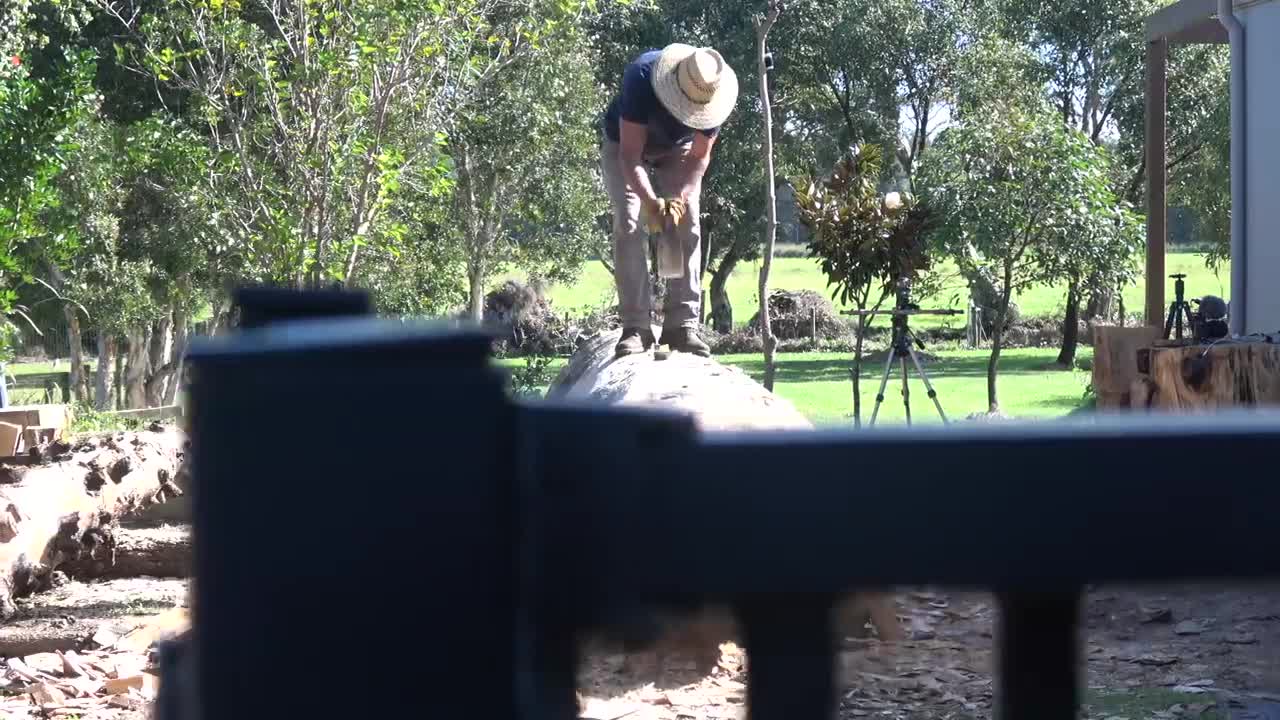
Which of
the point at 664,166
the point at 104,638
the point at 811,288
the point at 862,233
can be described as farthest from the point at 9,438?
the point at 811,288

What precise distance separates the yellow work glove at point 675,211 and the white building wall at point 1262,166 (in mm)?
5376

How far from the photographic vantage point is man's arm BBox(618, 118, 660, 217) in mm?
8953

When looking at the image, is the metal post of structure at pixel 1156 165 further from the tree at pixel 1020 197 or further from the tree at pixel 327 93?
the tree at pixel 327 93

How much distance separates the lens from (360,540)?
71 centimetres

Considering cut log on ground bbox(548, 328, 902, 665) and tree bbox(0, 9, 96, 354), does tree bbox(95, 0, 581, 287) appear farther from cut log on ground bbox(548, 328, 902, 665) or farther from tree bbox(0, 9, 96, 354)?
cut log on ground bbox(548, 328, 902, 665)

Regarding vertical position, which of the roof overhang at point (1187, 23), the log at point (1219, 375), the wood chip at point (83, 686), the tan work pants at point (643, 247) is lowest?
the wood chip at point (83, 686)

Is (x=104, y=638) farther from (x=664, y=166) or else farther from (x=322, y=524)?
(x=322, y=524)

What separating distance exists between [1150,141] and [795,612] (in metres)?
14.4

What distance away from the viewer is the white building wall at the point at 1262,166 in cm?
1187

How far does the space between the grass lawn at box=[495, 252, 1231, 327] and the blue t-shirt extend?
29.2m

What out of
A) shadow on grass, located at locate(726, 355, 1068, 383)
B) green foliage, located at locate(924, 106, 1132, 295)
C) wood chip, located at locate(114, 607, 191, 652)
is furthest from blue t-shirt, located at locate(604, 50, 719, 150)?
shadow on grass, located at locate(726, 355, 1068, 383)

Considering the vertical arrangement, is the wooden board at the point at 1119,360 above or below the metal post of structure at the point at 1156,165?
below

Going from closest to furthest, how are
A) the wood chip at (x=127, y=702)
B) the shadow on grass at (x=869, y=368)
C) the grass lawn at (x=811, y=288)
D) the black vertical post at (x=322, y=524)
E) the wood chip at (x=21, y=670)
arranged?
the black vertical post at (x=322, y=524) < the wood chip at (x=127, y=702) < the wood chip at (x=21, y=670) < the shadow on grass at (x=869, y=368) < the grass lawn at (x=811, y=288)

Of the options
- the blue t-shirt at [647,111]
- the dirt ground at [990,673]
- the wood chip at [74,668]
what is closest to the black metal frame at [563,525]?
the dirt ground at [990,673]
